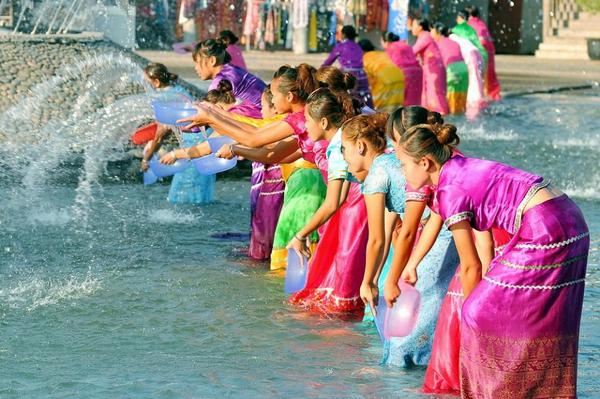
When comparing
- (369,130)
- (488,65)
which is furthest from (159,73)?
(488,65)

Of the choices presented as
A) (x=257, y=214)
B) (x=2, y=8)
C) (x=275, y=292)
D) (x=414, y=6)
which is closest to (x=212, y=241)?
(x=257, y=214)

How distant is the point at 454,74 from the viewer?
2050 cm

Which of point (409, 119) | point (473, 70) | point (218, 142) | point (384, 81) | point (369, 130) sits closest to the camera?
point (409, 119)

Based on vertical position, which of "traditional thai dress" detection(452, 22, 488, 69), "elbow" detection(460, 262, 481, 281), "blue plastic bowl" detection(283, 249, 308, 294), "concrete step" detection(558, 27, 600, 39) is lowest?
"concrete step" detection(558, 27, 600, 39)

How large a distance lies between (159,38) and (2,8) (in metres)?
14.5

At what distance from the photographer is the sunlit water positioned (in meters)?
6.10

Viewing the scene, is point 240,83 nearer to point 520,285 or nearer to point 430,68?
point 520,285

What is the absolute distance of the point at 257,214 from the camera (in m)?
9.05

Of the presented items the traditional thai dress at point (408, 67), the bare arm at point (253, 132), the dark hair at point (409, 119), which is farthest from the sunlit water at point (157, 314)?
the traditional thai dress at point (408, 67)

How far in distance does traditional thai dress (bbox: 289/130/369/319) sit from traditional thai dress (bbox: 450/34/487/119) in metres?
14.3

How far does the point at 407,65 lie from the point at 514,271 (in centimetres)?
1364

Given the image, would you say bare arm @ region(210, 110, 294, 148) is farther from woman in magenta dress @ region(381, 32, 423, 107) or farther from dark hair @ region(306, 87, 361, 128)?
woman in magenta dress @ region(381, 32, 423, 107)

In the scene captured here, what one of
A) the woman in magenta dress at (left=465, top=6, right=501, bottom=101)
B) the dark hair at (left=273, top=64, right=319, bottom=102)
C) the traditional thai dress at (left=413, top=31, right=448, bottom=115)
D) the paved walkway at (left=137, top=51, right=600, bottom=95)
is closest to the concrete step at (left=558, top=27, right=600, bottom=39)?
the paved walkway at (left=137, top=51, right=600, bottom=95)

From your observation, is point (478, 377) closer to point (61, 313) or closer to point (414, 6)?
point (61, 313)
